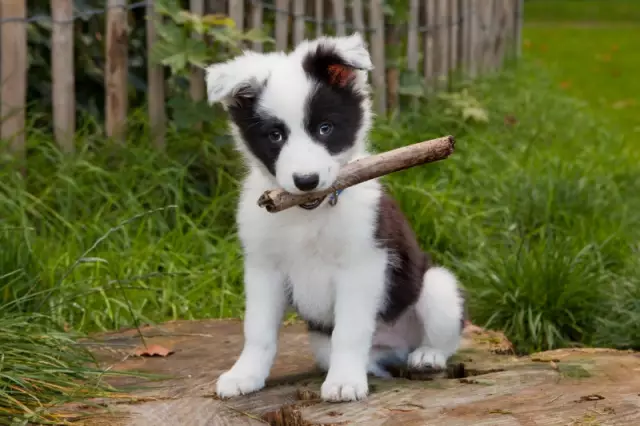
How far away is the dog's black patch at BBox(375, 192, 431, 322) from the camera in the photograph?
3.08 metres

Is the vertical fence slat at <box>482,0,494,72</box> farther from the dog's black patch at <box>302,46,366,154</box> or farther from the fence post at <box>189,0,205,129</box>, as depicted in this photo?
the dog's black patch at <box>302,46,366,154</box>

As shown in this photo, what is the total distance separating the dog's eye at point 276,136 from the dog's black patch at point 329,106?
0.08m

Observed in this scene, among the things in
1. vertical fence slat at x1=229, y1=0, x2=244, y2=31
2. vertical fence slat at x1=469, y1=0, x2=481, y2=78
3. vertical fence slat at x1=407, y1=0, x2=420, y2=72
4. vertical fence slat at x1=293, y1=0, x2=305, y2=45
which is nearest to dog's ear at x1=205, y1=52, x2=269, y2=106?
vertical fence slat at x1=229, y1=0, x2=244, y2=31

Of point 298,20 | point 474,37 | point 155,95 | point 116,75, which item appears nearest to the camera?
point 116,75

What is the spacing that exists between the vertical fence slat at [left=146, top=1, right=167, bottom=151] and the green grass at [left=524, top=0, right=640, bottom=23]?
17699mm

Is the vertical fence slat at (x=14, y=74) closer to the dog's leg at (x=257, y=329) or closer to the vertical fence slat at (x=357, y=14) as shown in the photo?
the vertical fence slat at (x=357, y=14)

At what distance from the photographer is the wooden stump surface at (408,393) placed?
9.17 ft

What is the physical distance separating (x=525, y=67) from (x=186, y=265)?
7.42m

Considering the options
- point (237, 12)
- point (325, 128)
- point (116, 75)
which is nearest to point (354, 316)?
point (325, 128)

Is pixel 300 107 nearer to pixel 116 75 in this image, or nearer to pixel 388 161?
pixel 388 161

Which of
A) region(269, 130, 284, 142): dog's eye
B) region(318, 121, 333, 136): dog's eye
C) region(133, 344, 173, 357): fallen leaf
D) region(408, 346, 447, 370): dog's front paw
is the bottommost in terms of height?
region(133, 344, 173, 357): fallen leaf

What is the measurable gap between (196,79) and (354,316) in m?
2.76

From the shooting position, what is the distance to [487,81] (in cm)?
945

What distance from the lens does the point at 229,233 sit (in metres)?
5.07
